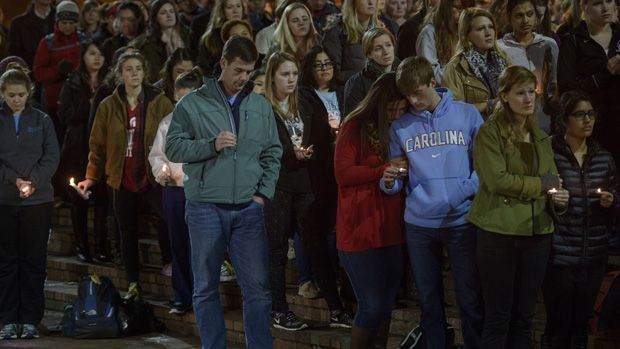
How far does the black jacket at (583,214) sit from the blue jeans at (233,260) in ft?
6.20

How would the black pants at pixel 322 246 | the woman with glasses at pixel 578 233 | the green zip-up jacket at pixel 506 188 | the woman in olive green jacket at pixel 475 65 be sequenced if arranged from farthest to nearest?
the black pants at pixel 322 246, the woman in olive green jacket at pixel 475 65, the woman with glasses at pixel 578 233, the green zip-up jacket at pixel 506 188

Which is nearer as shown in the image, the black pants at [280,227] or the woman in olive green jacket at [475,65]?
the woman in olive green jacket at [475,65]

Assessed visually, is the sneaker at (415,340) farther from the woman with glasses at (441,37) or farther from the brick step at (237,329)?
the woman with glasses at (441,37)

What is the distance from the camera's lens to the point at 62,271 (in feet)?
38.8

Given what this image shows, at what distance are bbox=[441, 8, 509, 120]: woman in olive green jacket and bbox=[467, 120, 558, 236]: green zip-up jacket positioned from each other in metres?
1.30

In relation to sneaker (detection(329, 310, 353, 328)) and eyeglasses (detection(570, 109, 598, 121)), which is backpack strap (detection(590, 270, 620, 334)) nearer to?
eyeglasses (detection(570, 109, 598, 121))

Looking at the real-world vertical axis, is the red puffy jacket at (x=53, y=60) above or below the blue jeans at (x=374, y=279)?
above

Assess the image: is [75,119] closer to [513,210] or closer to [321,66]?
[321,66]

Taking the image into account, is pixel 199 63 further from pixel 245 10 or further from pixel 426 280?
pixel 426 280

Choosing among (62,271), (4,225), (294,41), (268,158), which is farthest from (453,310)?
(62,271)

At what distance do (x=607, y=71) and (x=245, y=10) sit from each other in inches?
181

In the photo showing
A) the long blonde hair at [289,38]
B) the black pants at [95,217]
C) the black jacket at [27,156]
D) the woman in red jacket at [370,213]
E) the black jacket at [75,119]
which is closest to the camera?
the woman in red jacket at [370,213]

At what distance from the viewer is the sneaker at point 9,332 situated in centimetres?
968

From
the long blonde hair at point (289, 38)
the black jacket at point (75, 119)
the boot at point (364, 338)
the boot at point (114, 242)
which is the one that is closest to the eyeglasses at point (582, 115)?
the boot at point (364, 338)
